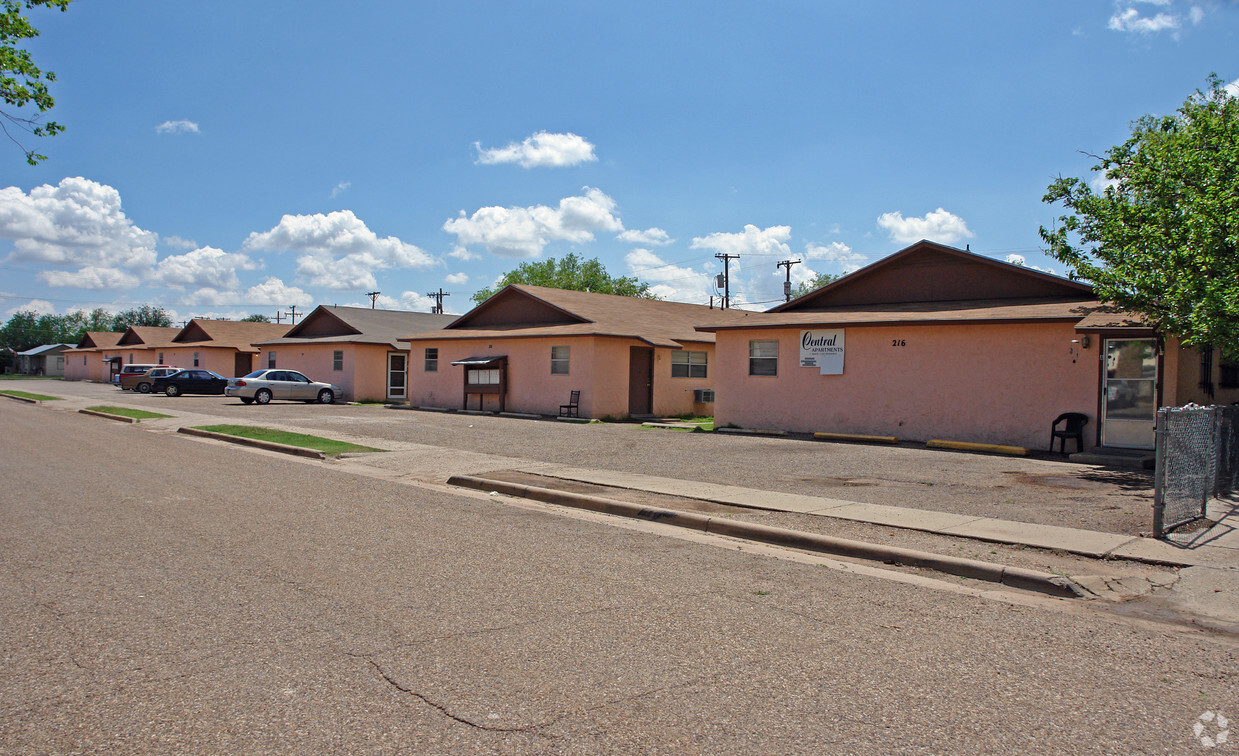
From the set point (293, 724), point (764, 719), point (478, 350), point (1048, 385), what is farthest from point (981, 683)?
point (478, 350)

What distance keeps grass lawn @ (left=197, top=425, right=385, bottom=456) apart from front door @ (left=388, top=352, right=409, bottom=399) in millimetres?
17483

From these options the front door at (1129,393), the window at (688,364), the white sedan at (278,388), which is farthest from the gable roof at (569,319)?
the front door at (1129,393)

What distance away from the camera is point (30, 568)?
6852 mm

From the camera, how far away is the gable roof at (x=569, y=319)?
92.5 ft

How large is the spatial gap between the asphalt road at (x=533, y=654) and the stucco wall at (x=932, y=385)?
1184cm

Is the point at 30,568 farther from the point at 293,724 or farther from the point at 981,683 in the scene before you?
the point at 981,683

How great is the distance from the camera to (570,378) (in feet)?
90.3

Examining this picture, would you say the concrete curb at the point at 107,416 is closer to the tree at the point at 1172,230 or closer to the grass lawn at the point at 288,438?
the grass lawn at the point at 288,438

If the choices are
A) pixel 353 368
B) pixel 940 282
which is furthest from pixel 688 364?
pixel 353 368

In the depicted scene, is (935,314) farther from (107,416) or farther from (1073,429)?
(107,416)

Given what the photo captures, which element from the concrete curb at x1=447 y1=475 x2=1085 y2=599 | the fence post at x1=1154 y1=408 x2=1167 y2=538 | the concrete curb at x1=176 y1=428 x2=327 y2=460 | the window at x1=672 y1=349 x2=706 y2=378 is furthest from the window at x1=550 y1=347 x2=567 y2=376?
the fence post at x1=1154 y1=408 x2=1167 y2=538

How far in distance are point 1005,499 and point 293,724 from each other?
995cm

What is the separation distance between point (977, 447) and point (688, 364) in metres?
13.4

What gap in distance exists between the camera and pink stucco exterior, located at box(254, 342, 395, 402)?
126ft
